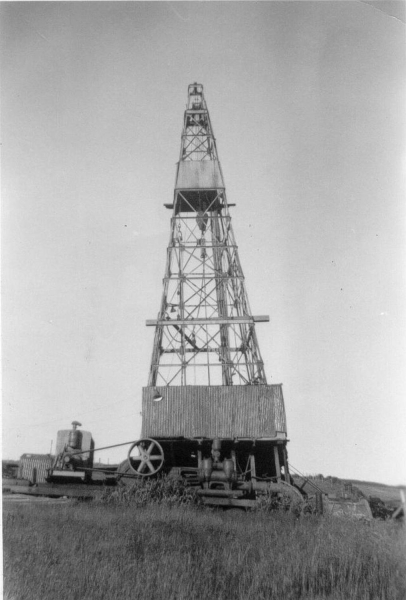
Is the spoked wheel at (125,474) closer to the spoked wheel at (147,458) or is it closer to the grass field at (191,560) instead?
the spoked wheel at (147,458)

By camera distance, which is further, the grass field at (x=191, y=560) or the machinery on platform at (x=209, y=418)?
the machinery on platform at (x=209, y=418)

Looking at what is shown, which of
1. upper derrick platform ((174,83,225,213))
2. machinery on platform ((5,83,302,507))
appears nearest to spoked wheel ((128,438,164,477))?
machinery on platform ((5,83,302,507))

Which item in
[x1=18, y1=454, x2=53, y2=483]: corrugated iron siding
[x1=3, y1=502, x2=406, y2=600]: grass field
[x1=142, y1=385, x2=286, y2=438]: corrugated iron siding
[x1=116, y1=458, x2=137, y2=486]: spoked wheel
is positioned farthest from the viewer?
[x1=18, y1=454, x2=53, y2=483]: corrugated iron siding

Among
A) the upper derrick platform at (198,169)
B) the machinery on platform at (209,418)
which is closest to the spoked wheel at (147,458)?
the machinery on platform at (209,418)

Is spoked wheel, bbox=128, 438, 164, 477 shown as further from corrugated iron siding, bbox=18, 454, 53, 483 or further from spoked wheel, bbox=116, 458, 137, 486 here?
corrugated iron siding, bbox=18, 454, 53, 483

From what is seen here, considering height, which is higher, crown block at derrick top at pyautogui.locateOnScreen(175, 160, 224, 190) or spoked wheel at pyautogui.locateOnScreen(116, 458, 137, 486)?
crown block at derrick top at pyautogui.locateOnScreen(175, 160, 224, 190)

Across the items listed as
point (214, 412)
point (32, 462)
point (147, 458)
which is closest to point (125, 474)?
point (147, 458)

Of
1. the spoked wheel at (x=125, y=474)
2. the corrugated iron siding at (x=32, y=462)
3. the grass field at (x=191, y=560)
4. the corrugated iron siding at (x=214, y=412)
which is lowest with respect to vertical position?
the grass field at (x=191, y=560)

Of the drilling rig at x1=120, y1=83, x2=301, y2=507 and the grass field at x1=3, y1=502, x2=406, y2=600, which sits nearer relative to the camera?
the grass field at x1=3, y1=502, x2=406, y2=600
